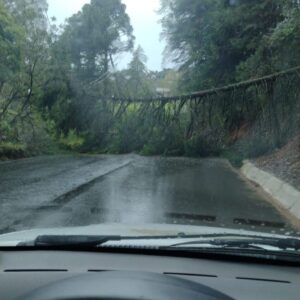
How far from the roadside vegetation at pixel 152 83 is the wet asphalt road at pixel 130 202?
1961mm

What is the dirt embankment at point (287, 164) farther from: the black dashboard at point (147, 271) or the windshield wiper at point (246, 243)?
the black dashboard at point (147, 271)

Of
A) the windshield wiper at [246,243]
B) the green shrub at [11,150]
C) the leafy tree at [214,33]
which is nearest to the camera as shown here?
the windshield wiper at [246,243]

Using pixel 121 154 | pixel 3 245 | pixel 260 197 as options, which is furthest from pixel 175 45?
pixel 3 245

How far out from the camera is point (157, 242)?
12.8ft

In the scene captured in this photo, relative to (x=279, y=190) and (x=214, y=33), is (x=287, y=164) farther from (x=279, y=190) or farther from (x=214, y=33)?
(x=214, y=33)

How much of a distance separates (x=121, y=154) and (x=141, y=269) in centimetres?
3693

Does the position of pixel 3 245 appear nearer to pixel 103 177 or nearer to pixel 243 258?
pixel 243 258

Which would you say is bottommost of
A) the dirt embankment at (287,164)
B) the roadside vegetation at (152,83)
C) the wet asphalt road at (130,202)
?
the wet asphalt road at (130,202)

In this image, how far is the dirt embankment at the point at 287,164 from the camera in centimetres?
1823

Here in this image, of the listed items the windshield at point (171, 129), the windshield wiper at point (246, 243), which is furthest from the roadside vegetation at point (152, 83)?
the windshield wiper at point (246, 243)

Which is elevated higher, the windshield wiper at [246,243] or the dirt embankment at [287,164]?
the dirt embankment at [287,164]

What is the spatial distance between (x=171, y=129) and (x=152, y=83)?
5.62 m

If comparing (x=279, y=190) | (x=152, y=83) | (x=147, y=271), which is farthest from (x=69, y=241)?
(x=152, y=83)

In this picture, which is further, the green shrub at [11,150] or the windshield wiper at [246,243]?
the green shrub at [11,150]
